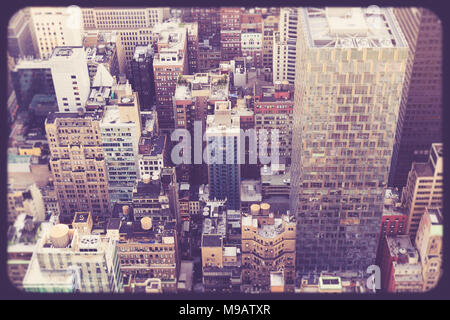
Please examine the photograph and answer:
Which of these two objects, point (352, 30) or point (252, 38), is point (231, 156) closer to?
point (252, 38)

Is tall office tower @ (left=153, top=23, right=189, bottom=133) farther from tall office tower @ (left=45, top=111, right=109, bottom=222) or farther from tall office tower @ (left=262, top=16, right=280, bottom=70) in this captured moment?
tall office tower @ (left=45, top=111, right=109, bottom=222)

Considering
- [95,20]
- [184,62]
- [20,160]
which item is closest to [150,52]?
[184,62]

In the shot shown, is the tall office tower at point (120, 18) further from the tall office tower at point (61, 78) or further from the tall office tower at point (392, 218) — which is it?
the tall office tower at point (392, 218)

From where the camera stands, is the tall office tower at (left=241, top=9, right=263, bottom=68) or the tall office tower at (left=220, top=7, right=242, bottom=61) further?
the tall office tower at (left=220, top=7, right=242, bottom=61)

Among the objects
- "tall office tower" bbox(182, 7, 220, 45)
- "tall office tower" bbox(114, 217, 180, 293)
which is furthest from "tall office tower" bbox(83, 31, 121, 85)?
"tall office tower" bbox(114, 217, 180, 293)

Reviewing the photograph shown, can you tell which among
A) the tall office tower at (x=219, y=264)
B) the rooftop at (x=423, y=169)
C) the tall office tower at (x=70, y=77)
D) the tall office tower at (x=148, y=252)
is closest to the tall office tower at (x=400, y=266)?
the rooftop at (x=423, y=169)

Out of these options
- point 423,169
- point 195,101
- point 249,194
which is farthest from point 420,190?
point 195,101

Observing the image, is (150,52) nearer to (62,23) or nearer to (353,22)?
(62,23)
